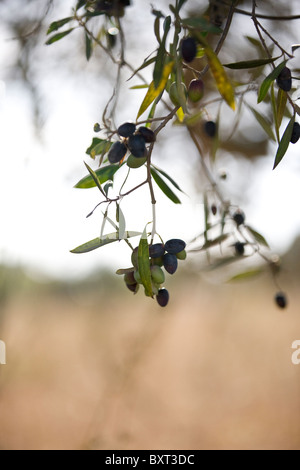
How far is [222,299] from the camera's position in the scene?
A: 192 inches

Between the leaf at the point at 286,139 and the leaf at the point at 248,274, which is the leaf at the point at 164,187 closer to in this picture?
the leaf at the point at 286,139

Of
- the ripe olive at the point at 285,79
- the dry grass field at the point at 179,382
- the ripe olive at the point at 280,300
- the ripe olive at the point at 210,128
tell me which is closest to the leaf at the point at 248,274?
the ripe olive at the point at 280,300

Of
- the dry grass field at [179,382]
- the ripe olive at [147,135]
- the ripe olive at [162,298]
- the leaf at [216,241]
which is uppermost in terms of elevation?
the ripe olive at [147,135]

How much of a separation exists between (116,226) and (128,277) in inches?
3.2

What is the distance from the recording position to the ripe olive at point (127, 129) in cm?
61

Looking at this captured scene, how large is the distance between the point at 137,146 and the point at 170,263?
18 centimetres

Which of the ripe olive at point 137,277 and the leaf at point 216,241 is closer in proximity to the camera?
the ripe olive at point 137,277

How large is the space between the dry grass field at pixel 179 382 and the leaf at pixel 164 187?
278cm

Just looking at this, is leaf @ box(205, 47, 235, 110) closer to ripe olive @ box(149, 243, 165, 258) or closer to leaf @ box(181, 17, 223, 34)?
leaf @ box(181, 17, 223, 34)

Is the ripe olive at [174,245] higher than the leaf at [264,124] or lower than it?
lower

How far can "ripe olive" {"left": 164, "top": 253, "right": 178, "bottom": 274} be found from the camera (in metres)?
0.68

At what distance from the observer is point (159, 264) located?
2.31 feet
